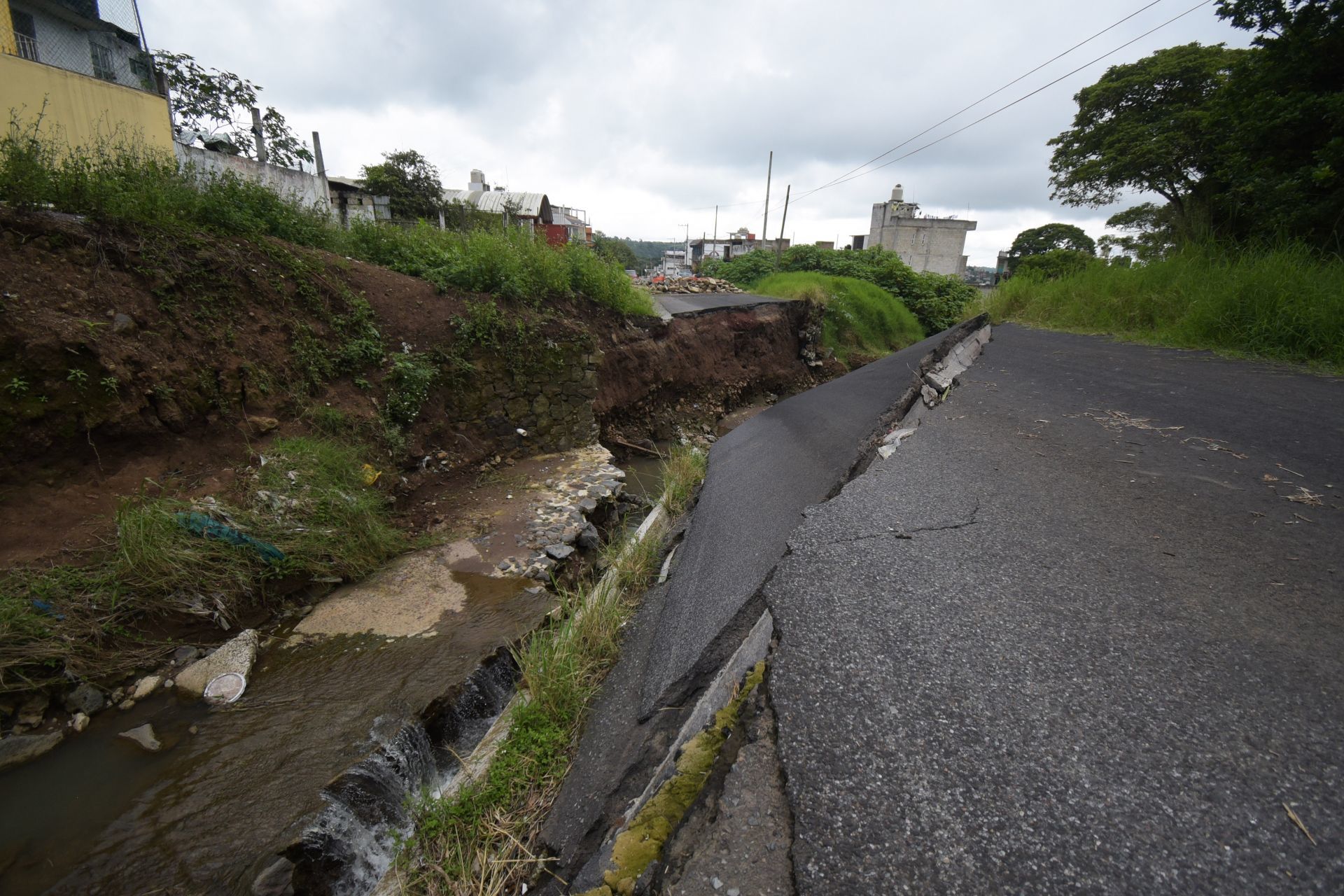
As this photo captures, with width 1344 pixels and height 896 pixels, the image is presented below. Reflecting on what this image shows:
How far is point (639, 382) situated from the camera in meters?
10.1

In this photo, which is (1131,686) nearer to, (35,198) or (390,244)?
(35,198)

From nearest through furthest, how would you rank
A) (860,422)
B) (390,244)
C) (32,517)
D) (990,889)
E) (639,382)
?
(990,889), (32,517), (860,422), (390,244), (639,382)

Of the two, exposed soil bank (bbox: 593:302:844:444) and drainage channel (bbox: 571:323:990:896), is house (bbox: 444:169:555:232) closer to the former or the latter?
exposed soil bank (bbox: 593:302:844:444)

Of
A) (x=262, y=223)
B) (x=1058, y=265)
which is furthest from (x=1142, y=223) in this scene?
(x=262, y=223)

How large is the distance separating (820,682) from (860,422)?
3.02 metres

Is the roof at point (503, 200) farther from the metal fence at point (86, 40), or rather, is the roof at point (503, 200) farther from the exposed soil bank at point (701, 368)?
the exposed soil bank at point (701, 368)

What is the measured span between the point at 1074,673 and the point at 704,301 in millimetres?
13879

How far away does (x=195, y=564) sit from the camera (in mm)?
3883

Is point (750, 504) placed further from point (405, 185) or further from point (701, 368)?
point (405, 185)

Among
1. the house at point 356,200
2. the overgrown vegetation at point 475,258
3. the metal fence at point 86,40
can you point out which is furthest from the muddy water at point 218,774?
the house at point 356,200

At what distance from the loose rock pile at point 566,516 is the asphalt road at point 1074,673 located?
3357 millimetres

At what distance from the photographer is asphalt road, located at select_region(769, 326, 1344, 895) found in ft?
3.51

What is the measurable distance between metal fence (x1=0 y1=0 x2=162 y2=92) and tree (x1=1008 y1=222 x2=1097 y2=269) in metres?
40.7

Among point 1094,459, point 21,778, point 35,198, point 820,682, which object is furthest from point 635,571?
point 35,198
